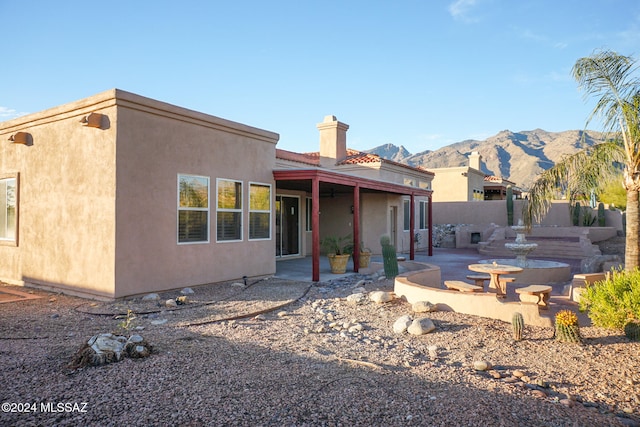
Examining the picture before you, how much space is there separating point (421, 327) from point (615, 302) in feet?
9.93

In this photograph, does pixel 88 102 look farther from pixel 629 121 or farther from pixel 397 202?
pixel 397 202

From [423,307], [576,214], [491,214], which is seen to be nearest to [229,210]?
[423,307]

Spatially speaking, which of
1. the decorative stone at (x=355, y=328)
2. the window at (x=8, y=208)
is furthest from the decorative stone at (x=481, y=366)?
the window at (x=8, y=208)

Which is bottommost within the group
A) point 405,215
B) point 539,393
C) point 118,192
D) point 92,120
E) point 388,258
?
point 539,393

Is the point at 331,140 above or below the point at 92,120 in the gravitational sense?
above

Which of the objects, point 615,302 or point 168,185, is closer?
point 615,302

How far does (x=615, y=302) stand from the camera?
6.75m

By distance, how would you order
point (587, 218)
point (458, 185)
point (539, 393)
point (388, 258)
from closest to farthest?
point (539, 393) → point (388, 258) → point (587, 218) → point (458, 185)

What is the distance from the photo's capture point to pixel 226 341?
6016 mm

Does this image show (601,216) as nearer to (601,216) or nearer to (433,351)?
(601,216)

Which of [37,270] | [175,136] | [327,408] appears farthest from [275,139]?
[327,408]

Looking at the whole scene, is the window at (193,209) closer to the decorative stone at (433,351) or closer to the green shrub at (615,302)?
the decorative stone at (433,351)

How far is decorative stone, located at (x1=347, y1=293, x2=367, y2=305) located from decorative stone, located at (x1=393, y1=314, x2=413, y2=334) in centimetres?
182

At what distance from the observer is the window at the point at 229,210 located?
10.4 meters
